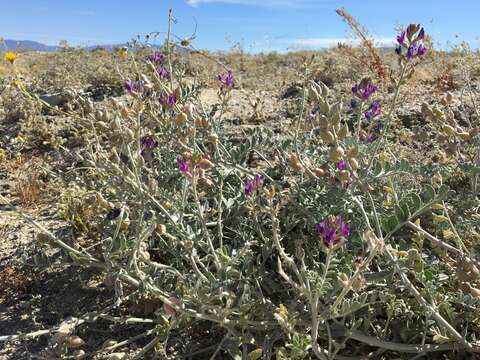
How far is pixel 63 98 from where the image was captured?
214 inches

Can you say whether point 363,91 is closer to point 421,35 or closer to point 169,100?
point 421,35

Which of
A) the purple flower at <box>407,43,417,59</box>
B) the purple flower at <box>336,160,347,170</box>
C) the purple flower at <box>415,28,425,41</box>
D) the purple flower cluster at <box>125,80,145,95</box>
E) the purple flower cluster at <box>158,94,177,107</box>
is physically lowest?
the purple flower at <box>336,160,347,170</box>

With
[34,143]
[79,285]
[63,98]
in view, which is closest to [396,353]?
[79,285]

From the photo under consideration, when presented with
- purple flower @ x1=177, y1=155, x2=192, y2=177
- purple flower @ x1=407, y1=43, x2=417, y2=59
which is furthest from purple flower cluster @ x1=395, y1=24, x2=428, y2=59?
purple flower @ x1=177, y1=155, x2=192, y2=177

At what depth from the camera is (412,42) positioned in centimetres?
179

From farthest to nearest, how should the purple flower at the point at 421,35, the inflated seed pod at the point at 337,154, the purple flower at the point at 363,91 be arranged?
the purple flower at the point at 363,91 → the purple flower at the point at 421,35 → the inflated seed pod at the point at 337,154

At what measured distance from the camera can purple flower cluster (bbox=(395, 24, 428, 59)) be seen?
1.77 meters

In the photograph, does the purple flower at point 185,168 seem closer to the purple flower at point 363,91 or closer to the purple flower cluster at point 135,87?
the purple flower cluster at point 135,87

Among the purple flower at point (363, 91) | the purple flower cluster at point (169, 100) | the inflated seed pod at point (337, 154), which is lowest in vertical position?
the inflated seed pod at point (337, 154)

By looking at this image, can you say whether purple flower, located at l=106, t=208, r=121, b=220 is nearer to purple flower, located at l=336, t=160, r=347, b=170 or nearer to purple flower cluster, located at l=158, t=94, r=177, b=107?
purple flower cluster, located at l=158, t=94, r=177, b=107

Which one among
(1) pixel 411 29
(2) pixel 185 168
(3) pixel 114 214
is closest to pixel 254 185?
(2) pixel 185 168

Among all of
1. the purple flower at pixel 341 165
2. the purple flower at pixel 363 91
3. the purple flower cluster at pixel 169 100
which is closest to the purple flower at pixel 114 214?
the purple flower cluster at pixel 169 100

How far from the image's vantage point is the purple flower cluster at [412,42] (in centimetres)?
177

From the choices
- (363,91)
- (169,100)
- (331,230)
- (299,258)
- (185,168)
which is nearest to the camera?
(331,230)
